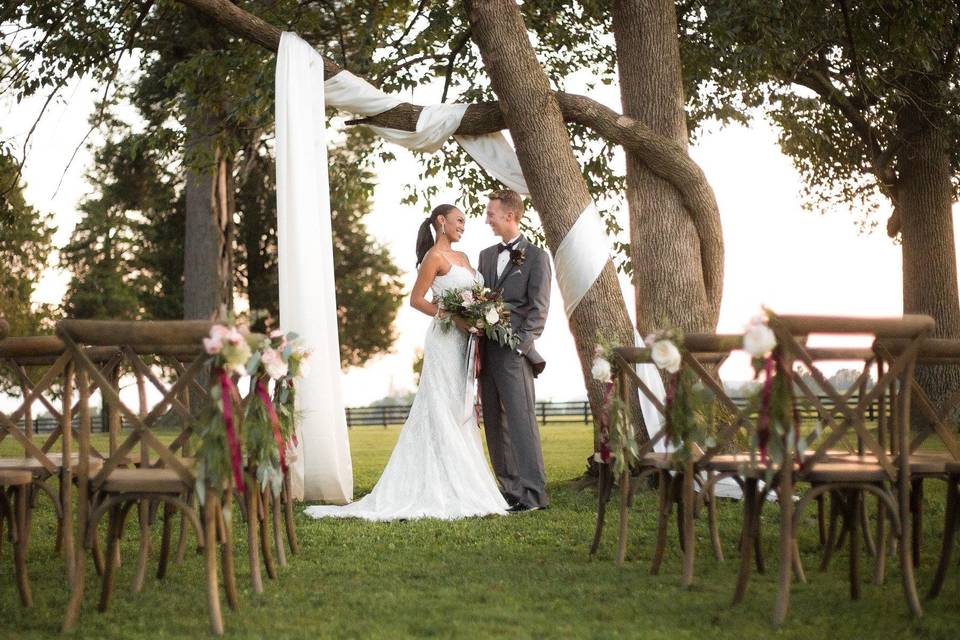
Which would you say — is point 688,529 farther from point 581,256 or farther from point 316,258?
point 316,258

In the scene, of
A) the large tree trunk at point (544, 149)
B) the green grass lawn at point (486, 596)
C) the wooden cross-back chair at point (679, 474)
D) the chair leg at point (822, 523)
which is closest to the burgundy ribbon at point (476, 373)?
the large tree trunk at point (544, 149)

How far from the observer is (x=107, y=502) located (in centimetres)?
397

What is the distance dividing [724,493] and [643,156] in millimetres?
2676

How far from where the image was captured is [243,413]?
4488 mm

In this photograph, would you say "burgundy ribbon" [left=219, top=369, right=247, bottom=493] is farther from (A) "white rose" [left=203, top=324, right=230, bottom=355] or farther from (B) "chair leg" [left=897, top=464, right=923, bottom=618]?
(B) "chair leg" [left=897, top=464, right=923, bottom=618]

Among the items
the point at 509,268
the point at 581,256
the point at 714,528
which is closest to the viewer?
the point at 714,528

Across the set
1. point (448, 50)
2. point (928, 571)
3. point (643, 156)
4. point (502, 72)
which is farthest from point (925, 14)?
point (928, 571)

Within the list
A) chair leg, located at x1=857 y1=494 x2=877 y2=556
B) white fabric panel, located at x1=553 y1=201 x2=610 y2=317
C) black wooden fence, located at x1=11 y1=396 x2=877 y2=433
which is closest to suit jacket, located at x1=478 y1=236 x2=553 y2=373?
white fabric panel, located at x1=553 y1=201 x2=610 y2=317

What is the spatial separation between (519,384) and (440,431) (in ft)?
2.14

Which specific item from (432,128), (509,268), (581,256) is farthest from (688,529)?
(432,128)

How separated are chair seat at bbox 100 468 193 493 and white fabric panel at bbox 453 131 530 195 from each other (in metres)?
5.35

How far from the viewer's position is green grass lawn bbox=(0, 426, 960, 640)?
12.8 ft

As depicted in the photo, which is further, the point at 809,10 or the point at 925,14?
the point at 809,10

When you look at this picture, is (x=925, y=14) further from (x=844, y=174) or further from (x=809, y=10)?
(x=844, y=174)
